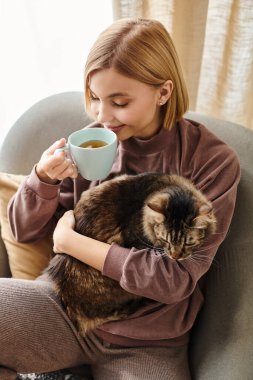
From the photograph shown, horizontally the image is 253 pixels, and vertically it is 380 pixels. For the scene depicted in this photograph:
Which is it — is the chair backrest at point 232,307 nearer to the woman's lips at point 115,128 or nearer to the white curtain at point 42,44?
the woman's lips at point 115,128

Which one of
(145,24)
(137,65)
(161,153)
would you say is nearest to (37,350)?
(161,153)

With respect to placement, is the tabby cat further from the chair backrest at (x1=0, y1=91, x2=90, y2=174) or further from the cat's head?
the chair backrest at (x1=0, y1=91, x2=90, y2=174)

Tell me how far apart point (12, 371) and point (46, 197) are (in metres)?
0.50

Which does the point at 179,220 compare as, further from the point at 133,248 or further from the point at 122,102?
the point at 122,102

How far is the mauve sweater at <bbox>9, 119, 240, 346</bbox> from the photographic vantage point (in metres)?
1.00

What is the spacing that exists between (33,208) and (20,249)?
203 millimetres

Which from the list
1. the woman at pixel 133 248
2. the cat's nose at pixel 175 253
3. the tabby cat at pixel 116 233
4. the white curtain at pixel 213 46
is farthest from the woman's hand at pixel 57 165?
the white curtain at pixel 213 46

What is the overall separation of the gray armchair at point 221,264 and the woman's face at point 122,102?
357 mm

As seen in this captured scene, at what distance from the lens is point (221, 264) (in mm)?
1161

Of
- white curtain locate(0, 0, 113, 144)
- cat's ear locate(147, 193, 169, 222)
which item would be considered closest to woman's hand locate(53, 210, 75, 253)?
cat's ear locate(147, 193, 169, 222)

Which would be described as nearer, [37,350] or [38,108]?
[37,350]

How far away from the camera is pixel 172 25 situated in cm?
154

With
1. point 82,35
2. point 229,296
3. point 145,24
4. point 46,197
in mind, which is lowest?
point 229,296

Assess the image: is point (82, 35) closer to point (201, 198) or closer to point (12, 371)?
point (201, 198)
